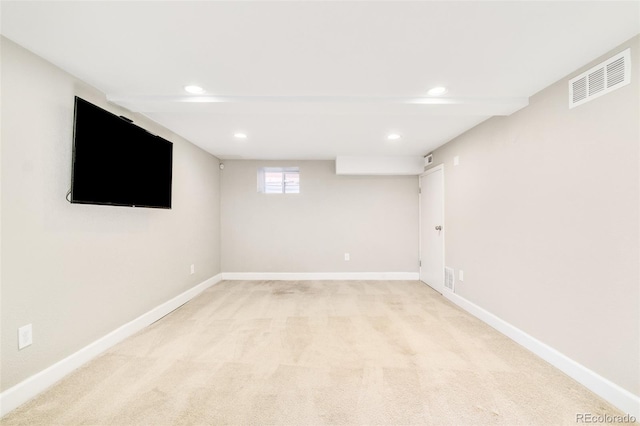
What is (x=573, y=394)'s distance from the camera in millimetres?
1743

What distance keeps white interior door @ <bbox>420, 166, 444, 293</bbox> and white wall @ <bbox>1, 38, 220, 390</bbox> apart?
12.7 ft

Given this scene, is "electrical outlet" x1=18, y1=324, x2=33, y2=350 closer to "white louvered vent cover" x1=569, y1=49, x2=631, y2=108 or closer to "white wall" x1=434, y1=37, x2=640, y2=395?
"white wall" x1=434, y1=37, x2=640, y2=395

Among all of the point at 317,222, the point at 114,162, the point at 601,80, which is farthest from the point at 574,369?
the point at 114,162

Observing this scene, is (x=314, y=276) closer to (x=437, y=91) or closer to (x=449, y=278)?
(x=449, y=278)

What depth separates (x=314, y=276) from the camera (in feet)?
16.1

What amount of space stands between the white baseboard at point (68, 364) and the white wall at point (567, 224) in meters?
3.68

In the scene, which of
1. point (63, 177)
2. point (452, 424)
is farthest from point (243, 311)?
point (452, 424)

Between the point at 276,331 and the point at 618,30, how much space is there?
335 cm

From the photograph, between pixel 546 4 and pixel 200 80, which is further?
pixel 200 80

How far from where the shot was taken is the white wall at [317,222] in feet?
16.2

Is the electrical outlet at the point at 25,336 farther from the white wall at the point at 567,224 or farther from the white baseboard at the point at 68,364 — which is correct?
the white wall at the point at 567,224

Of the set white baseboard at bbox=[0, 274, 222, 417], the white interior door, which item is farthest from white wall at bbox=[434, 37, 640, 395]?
white baseboard at bbox=[0, 274, 222, 417]

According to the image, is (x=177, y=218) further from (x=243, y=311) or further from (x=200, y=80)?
(x=200, y=80)

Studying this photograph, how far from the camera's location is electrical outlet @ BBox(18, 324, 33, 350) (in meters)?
1.65
